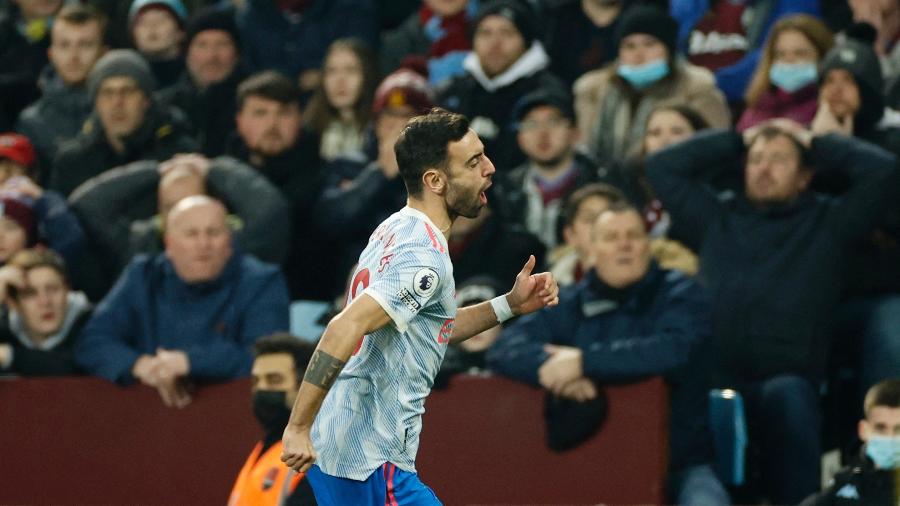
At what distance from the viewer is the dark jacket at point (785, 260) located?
8484 mm

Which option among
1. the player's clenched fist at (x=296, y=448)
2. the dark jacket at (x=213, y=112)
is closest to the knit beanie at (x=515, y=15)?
the dark jacket at (x=213, y=112)

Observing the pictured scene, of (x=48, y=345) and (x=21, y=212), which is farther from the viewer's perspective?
(x=21, y=212)

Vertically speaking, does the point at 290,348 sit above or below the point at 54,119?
below

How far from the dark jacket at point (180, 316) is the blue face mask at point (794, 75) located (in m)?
2.94

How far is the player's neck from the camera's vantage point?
546 cm

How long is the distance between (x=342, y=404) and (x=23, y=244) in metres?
4.58

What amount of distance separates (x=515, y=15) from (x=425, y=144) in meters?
4.93

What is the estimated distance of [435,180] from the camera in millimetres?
5461

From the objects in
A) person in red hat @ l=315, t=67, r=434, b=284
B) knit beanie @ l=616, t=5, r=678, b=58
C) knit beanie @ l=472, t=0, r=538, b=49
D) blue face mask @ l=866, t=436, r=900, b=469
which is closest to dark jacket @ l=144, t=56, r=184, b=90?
person in red hat @ l=315, t=67, r=434, b=284

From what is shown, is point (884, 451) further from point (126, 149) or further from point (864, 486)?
point (126, 149)

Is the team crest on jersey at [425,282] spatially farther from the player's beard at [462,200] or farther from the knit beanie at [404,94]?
the knit beanie at [404,94]

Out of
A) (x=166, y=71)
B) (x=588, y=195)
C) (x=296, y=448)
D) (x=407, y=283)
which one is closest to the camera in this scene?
(x=296, y=448)

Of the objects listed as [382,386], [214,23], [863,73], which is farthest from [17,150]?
[382,386]

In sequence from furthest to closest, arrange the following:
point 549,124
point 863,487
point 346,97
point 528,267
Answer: point 346,97
point 549,124
point 863,487
point 528,267
